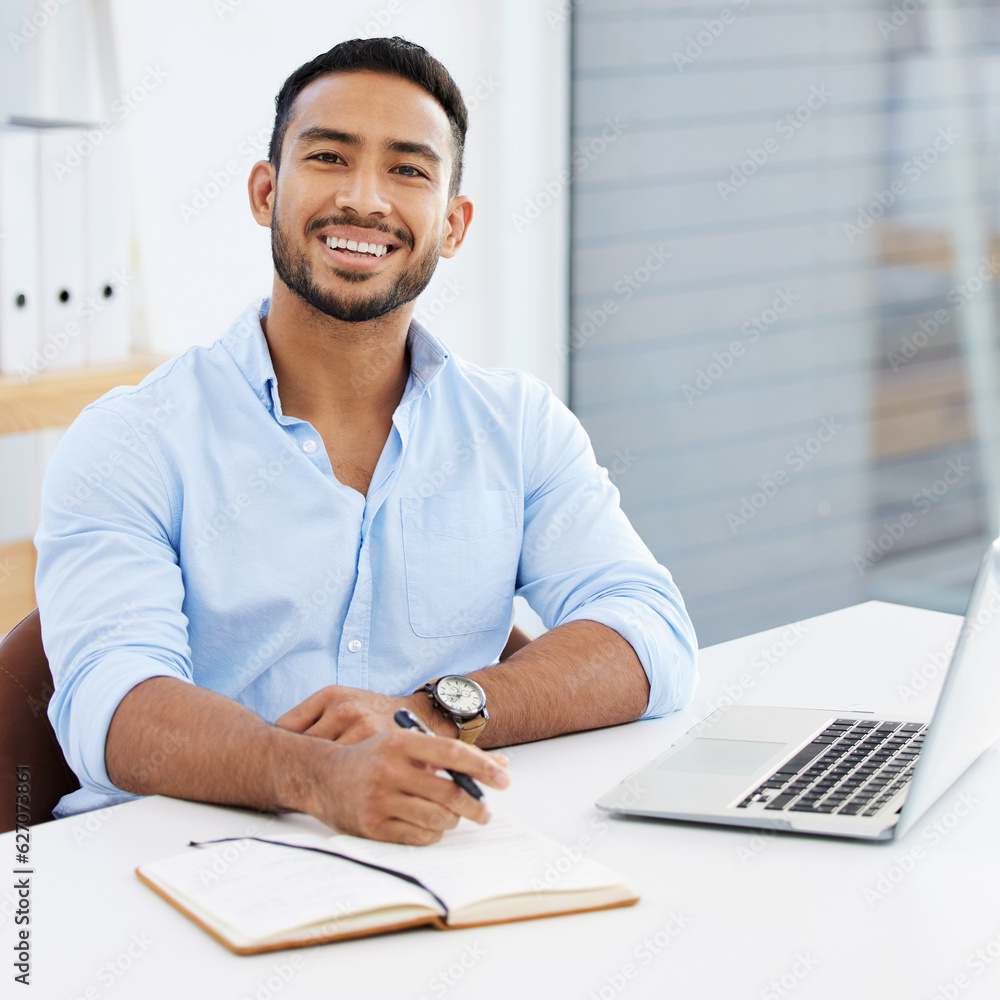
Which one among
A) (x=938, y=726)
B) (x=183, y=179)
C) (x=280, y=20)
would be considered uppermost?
(x=280, y=20)

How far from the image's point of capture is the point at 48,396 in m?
2.17

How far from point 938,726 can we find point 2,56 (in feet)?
7.29

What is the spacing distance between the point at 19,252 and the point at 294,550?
1008mm

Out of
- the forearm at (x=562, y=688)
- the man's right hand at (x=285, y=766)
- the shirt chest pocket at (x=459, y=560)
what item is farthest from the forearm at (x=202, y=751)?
the shirt chest pocket at (x=459, y=560)

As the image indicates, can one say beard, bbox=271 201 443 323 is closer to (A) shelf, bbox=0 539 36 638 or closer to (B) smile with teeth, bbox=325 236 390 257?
(B) smile with teeth, bbox=325 236 390 257

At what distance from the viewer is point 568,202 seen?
3461 millimetres

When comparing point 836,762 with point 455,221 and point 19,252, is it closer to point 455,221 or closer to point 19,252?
point 455,221

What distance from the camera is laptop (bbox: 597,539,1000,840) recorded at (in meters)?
1.02

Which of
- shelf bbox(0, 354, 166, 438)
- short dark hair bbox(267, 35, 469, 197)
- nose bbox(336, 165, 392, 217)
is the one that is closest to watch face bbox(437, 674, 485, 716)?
nose bbox(336, 165, 392, 217)

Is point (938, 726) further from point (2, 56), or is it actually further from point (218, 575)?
point (2, 56)

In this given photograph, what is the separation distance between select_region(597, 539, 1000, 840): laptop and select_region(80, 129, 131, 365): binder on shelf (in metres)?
1.44

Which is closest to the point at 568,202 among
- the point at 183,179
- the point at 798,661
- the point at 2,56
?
the point at 183,179

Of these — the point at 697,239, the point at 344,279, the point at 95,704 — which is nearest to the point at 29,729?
the point at 95,704

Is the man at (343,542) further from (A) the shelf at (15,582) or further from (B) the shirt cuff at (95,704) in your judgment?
(A) the shelf at (15,582)
